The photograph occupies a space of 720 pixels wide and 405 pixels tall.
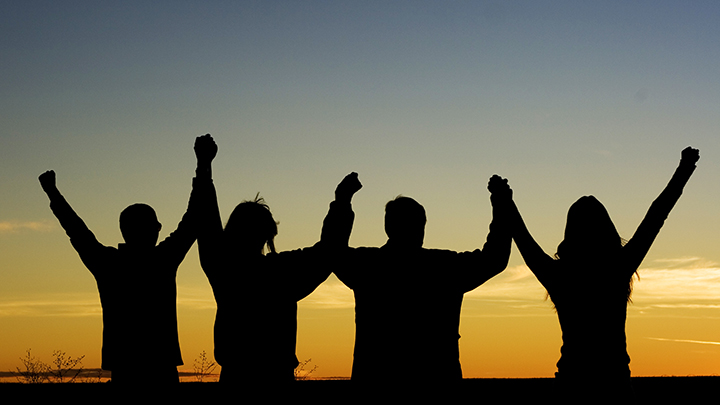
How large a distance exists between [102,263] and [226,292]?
3.68 feet

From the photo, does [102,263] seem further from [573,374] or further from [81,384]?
[81,384]

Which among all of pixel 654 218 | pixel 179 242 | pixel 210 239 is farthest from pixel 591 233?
pixel 179 242

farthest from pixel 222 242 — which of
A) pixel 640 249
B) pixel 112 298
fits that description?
pixel 640 249

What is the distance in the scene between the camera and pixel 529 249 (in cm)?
443

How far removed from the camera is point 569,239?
14.3 ft

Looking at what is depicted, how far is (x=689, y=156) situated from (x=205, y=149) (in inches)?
131

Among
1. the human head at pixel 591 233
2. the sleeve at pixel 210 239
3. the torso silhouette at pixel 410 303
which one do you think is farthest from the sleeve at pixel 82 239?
the human head at pixel 591 233

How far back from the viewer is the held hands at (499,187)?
14.9 ft

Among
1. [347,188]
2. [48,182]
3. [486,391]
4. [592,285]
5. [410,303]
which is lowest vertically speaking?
[486,391]

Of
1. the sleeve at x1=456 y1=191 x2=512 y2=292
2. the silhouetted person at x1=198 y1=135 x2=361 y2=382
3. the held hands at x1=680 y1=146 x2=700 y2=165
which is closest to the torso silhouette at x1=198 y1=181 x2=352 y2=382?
the silhouetted person at x1=198 y1=135 x2=361 y2=382

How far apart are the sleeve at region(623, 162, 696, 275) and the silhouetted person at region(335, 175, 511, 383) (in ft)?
2.52

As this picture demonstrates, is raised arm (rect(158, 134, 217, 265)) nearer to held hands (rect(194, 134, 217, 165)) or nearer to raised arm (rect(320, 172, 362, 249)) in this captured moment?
held hands (rect(194, 134, 217, 165))

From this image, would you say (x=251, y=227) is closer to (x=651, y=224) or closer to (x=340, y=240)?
(x=340, y=240)

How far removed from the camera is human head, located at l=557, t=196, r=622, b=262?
423 centimetres
